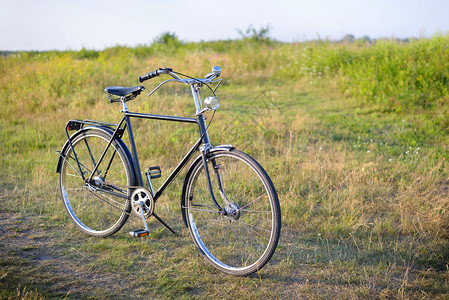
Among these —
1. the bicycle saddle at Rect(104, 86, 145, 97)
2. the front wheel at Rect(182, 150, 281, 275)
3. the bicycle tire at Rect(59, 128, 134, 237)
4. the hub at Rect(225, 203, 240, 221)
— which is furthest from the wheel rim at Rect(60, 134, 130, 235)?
the hub at Rect(225, 203, 240, 221)

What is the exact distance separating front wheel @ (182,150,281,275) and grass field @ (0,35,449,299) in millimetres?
179

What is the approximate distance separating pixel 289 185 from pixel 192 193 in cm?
187

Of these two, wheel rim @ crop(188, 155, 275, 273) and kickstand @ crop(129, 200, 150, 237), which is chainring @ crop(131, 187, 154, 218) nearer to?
kickstand @ crop(129, 200, 150, 237)

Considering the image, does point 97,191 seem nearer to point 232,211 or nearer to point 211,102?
point 232,211

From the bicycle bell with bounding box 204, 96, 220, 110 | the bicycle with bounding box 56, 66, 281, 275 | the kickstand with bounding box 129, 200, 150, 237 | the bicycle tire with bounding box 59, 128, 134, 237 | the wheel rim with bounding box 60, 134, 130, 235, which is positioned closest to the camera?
the bicycle bell with bounding box 204, 96, 220, 110

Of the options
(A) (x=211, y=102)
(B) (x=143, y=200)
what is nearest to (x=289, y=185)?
(B) (x=143, y=200)

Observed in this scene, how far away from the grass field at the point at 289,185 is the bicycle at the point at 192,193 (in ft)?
0.67

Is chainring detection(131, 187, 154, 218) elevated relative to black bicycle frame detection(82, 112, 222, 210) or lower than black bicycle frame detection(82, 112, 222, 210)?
lower

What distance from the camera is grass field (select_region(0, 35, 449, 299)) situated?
3.15 m

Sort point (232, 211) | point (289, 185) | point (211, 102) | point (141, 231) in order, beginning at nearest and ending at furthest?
point (211, 102) < point (232, 211) < point (141, 231) < point (289, 185)

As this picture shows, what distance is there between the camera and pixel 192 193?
11.0 ft

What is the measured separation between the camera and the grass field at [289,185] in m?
3.15

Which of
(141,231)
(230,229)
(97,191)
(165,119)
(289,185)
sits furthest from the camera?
(289,185)

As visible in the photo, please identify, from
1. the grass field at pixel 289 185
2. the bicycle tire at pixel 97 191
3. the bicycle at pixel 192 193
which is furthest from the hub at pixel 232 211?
the bicycle tire at pixel 97 191
